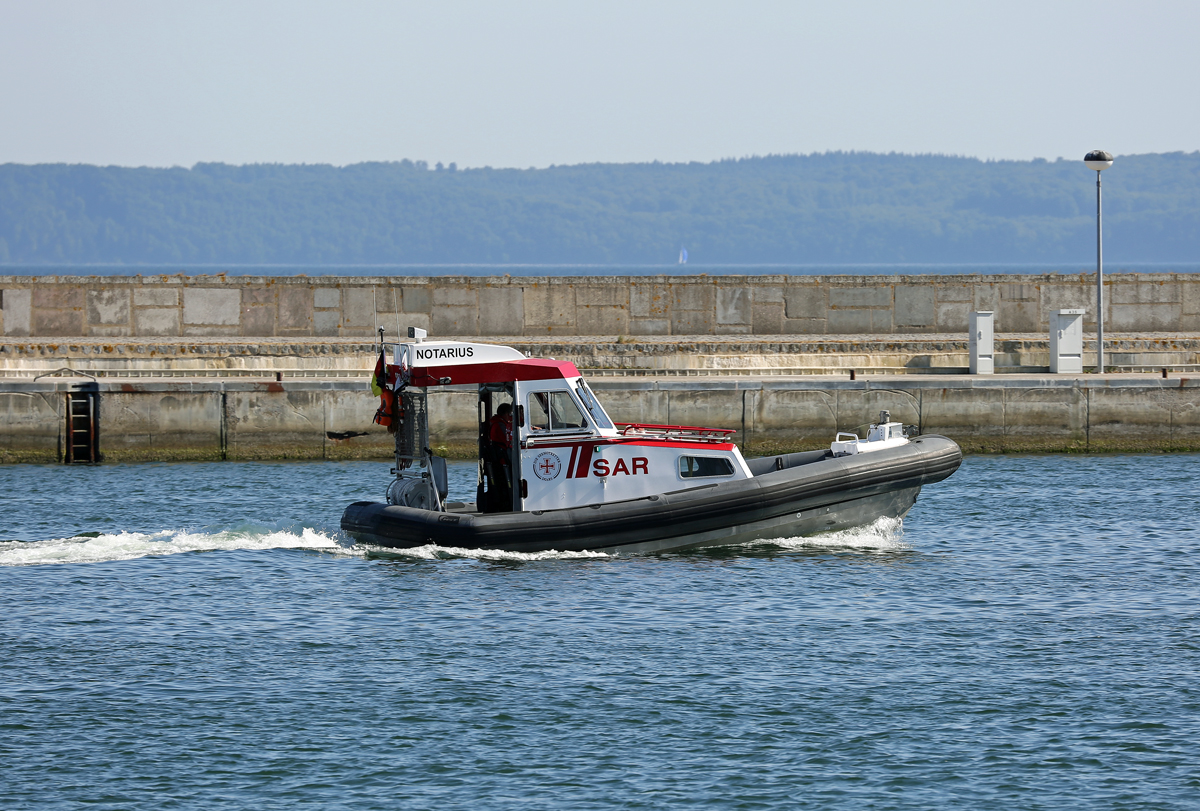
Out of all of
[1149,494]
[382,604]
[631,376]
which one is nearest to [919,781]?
[382,604]

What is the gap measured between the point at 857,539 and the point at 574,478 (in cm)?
352

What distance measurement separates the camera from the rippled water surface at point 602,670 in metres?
9.52

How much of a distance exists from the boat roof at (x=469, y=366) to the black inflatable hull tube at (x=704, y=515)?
4.73ft

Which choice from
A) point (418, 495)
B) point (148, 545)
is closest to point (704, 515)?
point (418, 495)

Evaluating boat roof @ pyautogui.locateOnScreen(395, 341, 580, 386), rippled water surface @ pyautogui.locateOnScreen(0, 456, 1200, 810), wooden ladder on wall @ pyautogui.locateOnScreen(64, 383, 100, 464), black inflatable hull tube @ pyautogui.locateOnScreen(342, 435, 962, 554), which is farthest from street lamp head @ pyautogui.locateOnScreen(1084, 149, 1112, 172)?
wooden ladder on wall @ pyautogui.locateOnScreen(64, 383, 100, 464)

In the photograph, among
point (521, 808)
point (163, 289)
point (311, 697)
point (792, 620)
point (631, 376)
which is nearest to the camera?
point (521, 808)

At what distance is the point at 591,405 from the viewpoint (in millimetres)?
15141

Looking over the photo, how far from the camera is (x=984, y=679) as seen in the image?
11.6 metres

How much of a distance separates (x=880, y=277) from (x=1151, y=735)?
22.2 m

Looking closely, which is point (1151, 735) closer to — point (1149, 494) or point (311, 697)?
point (311, 697)

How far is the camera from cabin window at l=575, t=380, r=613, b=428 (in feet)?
49.6

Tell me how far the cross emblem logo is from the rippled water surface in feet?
2.91

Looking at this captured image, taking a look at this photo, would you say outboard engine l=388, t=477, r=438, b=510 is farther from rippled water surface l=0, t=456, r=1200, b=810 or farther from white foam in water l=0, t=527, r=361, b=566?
white foam in water l=0, t=527, r=361, b=566

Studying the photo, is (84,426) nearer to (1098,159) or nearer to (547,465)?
(547,465)
